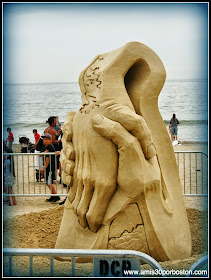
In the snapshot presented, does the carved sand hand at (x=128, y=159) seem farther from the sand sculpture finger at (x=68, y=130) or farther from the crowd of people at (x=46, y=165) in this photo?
the crowd of people at (x=46, y=165)

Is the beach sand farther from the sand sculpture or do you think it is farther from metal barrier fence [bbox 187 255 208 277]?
metal barrier fence [bbox 187 255 208 277]

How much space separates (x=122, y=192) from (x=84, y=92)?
4.30 feet

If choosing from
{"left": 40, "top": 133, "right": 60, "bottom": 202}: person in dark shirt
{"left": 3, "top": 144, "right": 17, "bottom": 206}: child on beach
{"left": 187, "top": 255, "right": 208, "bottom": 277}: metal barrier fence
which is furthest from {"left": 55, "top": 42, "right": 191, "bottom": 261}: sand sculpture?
{"left": 40, "top": 133, "right": 60, "bottom": 202}: person in dark shirt

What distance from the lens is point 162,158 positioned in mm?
5340

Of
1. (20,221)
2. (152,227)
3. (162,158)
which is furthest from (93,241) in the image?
(20,221)

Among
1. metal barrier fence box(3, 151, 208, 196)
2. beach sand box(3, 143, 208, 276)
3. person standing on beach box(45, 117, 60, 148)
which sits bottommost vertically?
beach sand box(3, 143, 208, 276)

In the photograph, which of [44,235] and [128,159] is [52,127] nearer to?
[44,235]

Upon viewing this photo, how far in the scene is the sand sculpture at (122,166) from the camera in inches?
189

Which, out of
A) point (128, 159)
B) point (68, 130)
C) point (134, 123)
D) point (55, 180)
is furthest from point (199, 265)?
point (55, 180)

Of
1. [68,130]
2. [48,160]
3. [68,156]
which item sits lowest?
[68,156]

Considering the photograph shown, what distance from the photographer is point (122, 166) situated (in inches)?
189

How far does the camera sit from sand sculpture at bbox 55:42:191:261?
4.80 m

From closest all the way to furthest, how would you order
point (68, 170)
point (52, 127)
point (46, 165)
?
1. point (68, 170)
2. point (46, 165)
3. point (52, 127)

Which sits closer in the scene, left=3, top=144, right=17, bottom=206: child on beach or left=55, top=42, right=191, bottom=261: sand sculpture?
left=55, top=42, right=191, bottom=261: sand sculpture
